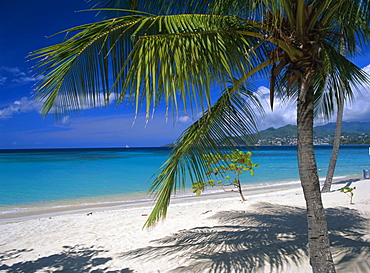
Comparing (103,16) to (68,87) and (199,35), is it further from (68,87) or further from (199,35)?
(199,35)

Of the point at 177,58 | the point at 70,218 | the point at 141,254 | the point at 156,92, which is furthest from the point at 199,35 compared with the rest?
the point at 70,218

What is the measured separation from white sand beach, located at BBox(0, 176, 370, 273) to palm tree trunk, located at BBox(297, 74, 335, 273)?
753 millimetres

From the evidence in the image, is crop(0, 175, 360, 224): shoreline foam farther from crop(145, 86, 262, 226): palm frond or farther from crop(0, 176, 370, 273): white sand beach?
crop(145, 86, 262, 226): palm frond

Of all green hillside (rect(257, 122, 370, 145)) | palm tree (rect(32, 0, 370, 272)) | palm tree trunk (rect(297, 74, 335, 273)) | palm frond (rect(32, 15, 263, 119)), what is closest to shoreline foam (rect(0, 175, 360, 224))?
green hillside (rect(257, 122, 370, 145))

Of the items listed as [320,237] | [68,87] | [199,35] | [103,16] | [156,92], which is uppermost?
[103,16]

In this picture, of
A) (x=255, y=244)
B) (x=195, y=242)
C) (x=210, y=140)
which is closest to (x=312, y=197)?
(x=210, y=140)

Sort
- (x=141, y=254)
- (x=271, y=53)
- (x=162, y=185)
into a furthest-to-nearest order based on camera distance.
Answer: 1. (x=141, y=254)
2. (x=162, y=185)
3. (x=271, y=53)

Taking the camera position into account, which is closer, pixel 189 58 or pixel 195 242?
pixel 189 58

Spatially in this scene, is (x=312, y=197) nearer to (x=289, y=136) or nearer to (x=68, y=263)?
(x=68, y=263)

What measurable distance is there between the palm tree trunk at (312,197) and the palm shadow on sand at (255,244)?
0.77m

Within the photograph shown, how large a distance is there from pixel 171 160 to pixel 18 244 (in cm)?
448

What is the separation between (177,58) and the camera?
2021 mm

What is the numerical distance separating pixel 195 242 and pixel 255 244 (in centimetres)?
103

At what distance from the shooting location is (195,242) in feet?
16.2
